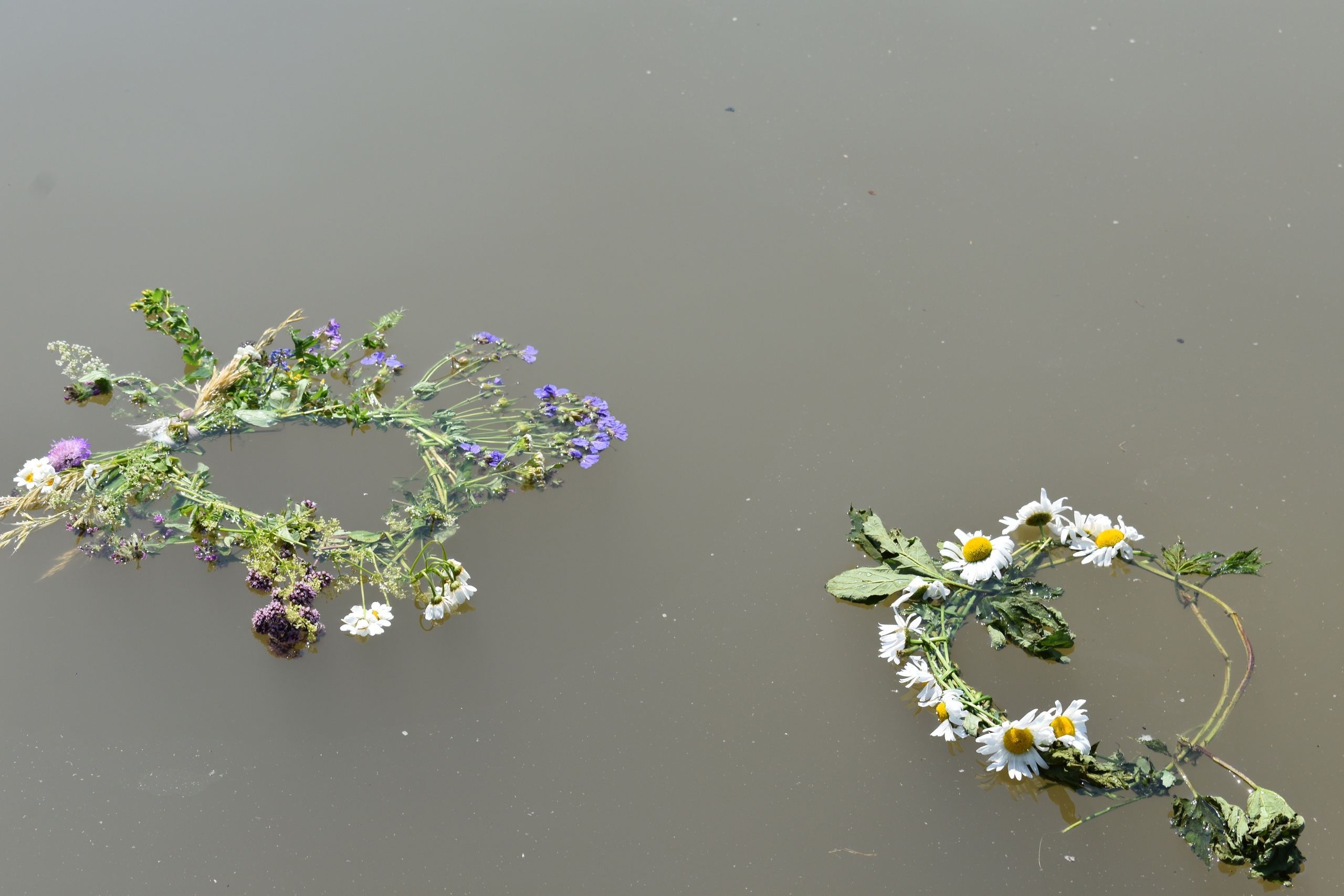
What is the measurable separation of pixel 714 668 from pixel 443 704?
529 mm

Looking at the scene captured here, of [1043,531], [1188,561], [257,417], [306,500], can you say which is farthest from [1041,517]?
[257,417]

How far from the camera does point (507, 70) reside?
226 cm

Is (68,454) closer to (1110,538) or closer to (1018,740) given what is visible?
(1018,740)

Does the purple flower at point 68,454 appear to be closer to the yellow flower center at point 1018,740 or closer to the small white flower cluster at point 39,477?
the small white flower cluster at point 39,477

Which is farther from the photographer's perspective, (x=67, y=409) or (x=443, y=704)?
(x=67, y=409)

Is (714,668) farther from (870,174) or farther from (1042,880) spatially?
(870,174)

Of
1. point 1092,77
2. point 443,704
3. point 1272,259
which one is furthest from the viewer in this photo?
point 1092,77

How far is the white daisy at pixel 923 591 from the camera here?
1.63 metres

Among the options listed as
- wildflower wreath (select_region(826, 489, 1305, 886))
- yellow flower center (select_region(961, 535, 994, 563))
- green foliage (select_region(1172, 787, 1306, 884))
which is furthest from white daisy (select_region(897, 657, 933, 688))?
green foliage (select_region(1172, 787, 1306, 884))

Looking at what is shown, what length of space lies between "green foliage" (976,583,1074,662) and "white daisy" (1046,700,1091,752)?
0.33 ft

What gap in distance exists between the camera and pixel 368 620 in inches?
66.1

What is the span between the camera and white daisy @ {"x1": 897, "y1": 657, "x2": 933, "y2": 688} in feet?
5.20

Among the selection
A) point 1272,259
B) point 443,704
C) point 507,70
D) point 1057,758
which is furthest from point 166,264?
point 1272,259

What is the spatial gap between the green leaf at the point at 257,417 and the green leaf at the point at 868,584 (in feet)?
3.91
